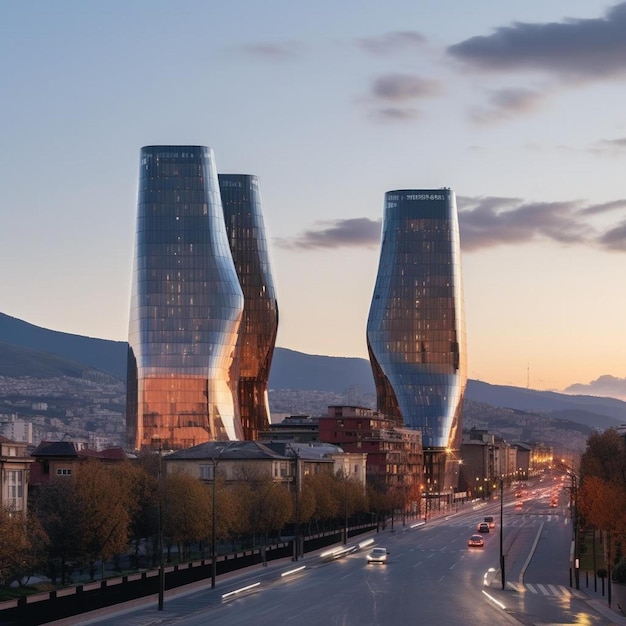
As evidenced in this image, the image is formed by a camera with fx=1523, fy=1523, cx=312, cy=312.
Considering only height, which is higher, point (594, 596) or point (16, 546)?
point (16, 546)

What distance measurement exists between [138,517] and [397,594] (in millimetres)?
38423

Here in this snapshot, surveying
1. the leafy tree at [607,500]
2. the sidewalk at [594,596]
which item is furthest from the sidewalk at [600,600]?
the leafy tree at [607,500]

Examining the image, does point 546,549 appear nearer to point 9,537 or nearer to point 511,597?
point 511,597

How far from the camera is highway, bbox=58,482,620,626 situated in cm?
7956

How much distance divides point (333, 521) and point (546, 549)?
146 ft

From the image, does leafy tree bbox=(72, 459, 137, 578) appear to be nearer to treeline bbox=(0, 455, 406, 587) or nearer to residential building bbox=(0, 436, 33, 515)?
treeline bbox=(0, 455, 406, 587)

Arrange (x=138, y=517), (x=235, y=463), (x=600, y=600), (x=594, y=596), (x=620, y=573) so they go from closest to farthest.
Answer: (x=620, y=573), (x=600, y=600), (x=594, y=596), (x=138, y=517), (x=235, y=463)

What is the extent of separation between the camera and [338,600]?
8981 cm

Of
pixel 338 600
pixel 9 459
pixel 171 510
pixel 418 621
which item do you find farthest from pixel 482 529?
pixel 418 621

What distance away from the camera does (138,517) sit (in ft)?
421

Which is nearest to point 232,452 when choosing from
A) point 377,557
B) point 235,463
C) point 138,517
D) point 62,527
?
point 235,463

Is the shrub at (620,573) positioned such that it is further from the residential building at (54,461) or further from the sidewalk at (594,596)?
the residential building at (54,461)

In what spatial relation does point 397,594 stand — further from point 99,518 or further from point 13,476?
point 13,476

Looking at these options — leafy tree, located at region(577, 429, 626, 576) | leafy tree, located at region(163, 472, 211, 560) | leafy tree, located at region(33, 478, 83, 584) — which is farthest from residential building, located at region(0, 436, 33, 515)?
leafy tree, located at region(577, 429, 626, 576)
